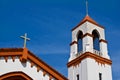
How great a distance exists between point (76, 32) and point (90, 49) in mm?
3336

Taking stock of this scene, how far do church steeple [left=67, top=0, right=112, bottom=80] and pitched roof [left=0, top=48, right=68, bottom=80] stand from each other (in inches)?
349

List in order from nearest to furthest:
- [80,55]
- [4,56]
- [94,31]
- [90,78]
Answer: [4,56] < [90,78] < [80,55] < [94,31]

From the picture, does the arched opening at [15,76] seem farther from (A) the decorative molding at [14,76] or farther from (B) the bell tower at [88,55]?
(B) the bell tower at [88,55]

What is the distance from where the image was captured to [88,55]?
2933cm

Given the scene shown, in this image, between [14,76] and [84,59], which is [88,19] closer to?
[84,59]

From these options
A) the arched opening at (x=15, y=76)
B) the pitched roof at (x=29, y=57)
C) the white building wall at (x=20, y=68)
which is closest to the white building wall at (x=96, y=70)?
the pitched roof at (x=29, y=57)

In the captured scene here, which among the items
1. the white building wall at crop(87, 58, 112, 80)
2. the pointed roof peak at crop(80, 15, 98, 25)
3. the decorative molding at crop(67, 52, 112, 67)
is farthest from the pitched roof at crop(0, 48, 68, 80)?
the pointed roof peak at crop(80, 15, 98, 25)

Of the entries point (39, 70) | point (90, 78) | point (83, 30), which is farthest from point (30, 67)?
point (83, 30)

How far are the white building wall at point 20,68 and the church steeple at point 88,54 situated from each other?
962 cm

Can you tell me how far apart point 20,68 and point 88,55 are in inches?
447

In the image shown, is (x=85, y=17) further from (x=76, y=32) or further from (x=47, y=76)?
(x=47, y=76)

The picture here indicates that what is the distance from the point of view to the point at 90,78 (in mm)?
28453

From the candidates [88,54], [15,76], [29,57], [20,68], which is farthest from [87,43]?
[15,76]

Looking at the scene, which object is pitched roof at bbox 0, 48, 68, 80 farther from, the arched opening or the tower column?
the tower column
